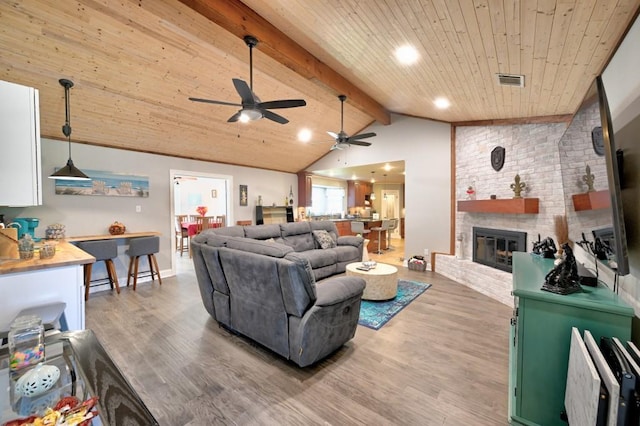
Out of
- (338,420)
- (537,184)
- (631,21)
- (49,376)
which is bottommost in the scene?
(338,420)

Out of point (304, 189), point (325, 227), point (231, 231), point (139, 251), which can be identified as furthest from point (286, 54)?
point (304, 189)

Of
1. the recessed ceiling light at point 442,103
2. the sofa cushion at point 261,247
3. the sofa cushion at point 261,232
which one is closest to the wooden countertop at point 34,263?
the sofa cushion at point 261,247

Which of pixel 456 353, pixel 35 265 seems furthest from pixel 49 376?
pixel 456 353

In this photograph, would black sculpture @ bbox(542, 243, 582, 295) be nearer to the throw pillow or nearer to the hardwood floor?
the hardwood floor

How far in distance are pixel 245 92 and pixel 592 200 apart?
9.59ft

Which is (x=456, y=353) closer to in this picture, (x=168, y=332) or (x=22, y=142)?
(x=168, y=332)

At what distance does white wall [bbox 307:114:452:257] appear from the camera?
5.30 metres

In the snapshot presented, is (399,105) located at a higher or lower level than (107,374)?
higher

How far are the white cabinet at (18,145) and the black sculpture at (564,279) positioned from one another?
3173 mm

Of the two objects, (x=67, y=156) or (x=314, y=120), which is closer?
(x=67, y=156)

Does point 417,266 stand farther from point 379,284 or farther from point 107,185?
point 107,185

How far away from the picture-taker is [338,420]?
5.45 ft

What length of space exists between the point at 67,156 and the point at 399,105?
18.7 ft

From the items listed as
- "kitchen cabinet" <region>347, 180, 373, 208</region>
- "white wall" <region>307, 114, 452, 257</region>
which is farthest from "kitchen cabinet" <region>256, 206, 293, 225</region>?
"white wall" <region>307, 114, 452, 257</region>
